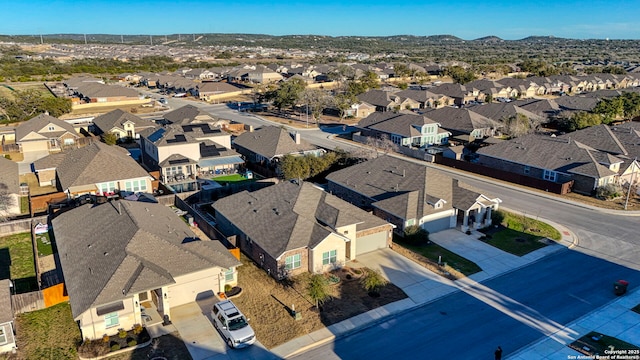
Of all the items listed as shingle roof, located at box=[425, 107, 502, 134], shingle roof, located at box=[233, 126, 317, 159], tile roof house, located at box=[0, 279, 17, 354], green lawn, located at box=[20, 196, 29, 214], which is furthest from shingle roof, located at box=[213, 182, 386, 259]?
shingle roof, located at box=[425, 107, 502, 134]

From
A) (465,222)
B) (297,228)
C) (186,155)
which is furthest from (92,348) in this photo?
(186,155)

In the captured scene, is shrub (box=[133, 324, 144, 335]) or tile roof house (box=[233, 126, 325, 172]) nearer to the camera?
shrub (box=[133, 324, 144, 335])

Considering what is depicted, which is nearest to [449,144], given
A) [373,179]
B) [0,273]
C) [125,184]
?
[373,179]

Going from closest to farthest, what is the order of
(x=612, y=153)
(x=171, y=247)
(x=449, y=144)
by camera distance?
(x=171, y=247)
(x=612, y=153)
(x=449, y=144)

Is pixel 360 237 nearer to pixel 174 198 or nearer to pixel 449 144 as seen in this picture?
pixel 174 198

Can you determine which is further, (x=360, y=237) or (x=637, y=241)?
(x=637, y=241)

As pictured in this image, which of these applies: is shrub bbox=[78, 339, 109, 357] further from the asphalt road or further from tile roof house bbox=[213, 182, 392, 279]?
tile roof house bbox=[213, 182, 392, 279]

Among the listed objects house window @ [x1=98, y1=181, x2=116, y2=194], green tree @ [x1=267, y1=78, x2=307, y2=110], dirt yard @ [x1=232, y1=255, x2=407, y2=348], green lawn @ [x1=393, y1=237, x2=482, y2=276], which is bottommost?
dirt yard @ [x1=232, y1=255, x2=407, y2=348]

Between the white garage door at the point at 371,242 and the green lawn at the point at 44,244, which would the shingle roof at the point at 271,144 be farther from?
the green lawn at the point at 44,244
